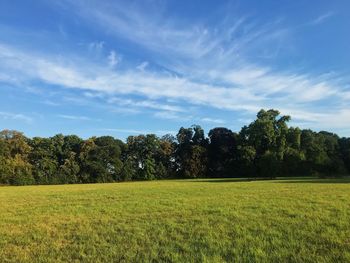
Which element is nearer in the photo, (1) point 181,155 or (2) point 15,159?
(2) point 15,159

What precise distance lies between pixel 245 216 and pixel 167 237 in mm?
3973

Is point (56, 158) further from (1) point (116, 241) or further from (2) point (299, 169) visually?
(1) point (116, 241)

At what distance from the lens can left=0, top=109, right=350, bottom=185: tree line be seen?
77750 millimetres

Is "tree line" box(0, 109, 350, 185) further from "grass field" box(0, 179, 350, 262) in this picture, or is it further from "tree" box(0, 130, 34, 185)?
"grass field" box(0, 179, 350, 262)

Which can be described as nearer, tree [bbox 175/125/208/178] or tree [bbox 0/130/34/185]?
tree [bbox 0/130/34/185]

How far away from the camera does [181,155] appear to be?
99688 mm

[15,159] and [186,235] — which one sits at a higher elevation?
[15,159]

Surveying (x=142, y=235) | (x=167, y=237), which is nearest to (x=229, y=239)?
(x=167, y=237)

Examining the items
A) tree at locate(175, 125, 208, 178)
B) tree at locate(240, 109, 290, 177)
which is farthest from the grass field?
tree at locate(175, 125, 208, 178)

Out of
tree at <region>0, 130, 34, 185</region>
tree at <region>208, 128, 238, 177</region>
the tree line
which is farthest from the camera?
tree at <region>208, 128, 238, 177</region>

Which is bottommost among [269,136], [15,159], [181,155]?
[15,159]

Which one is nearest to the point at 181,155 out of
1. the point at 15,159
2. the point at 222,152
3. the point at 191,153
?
the point at 191,153

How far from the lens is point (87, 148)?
304ft

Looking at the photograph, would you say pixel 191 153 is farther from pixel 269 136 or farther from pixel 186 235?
pixel 186 235
